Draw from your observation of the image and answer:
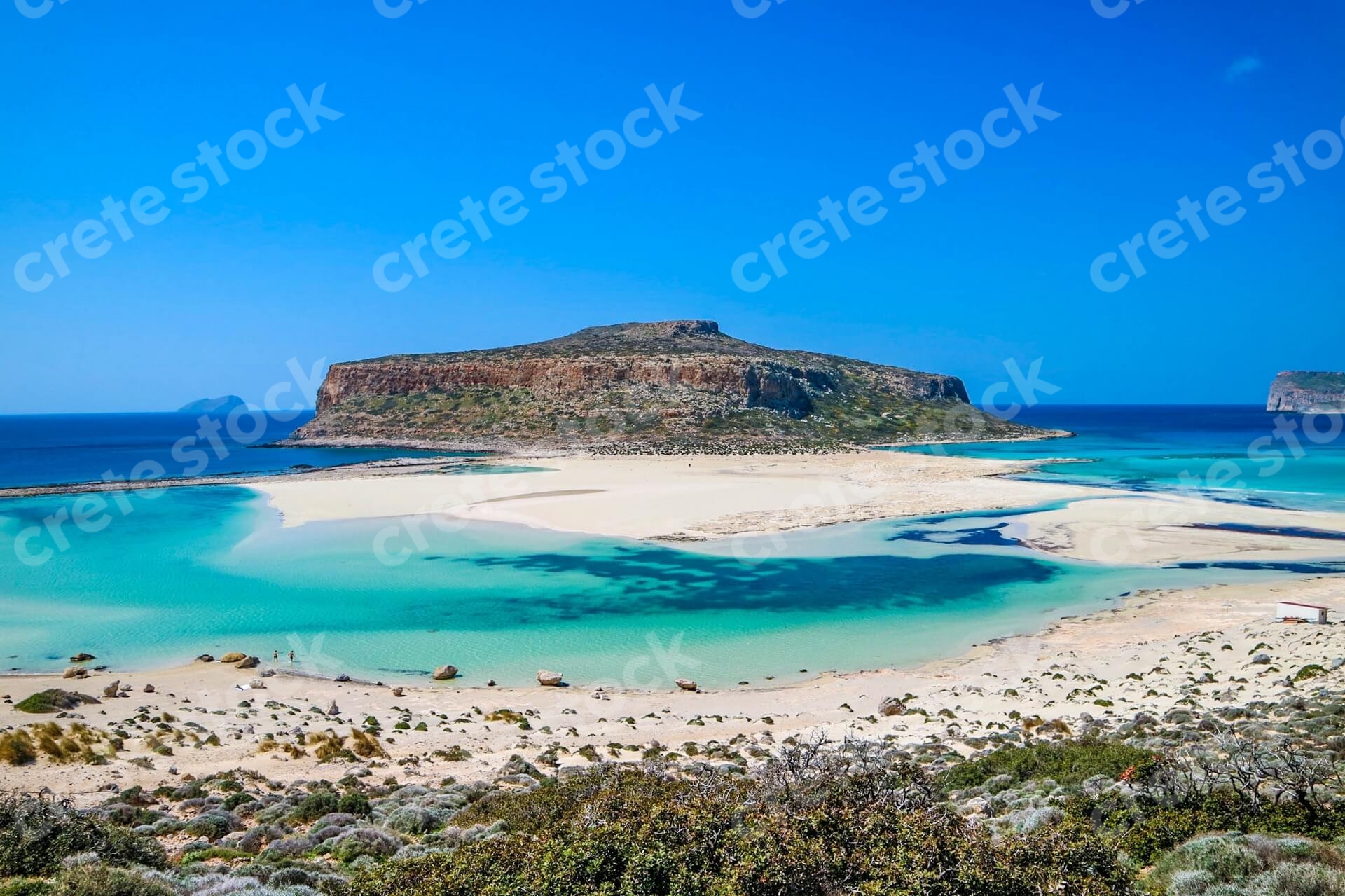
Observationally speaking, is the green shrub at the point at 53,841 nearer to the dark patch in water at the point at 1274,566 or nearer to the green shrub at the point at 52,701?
the green shrub at the point at 52,701

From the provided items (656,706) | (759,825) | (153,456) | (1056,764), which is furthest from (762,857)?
(153,456)

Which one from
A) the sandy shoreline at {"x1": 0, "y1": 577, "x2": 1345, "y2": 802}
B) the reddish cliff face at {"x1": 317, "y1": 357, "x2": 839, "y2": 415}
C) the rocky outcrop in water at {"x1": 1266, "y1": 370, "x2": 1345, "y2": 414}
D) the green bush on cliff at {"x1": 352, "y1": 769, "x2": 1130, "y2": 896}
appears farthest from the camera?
the rocky outcrop in water at {"x1": 1266, "y1": 370, "x2": 1345, "y2": 414}

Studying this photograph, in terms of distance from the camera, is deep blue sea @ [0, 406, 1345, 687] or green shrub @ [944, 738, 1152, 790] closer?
green shrub @ [944, 738, 1152, 790]

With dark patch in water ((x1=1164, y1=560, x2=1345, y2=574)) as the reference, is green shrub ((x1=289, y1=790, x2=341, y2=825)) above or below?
above

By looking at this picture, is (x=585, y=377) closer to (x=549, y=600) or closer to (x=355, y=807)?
(x=549, y=600)

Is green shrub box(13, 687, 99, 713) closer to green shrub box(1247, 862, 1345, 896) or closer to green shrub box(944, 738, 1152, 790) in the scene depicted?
green shrub box(944, 738, 1152, 790)

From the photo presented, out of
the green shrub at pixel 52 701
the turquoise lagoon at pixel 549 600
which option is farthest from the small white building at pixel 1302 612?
the green shrub at pixel 52 701

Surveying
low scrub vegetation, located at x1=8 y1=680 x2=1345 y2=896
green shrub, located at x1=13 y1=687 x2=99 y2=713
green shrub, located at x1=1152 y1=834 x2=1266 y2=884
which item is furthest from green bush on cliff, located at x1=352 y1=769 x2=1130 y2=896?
green shrub, located at x1=13 y1=687 x2=99 y2=713
